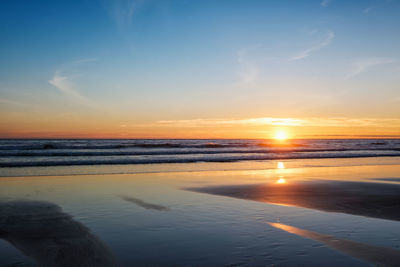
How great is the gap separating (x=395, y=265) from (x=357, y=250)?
60 centimetres

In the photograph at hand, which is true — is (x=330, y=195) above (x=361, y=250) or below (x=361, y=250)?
below

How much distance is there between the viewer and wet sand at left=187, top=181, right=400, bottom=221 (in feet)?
26.3

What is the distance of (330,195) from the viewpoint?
10.0m

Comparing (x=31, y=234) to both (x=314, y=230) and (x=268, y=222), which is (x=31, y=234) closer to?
(x=268, y=222)

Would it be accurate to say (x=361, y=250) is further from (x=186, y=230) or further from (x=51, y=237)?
(x=51, y=237)

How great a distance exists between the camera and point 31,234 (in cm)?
577

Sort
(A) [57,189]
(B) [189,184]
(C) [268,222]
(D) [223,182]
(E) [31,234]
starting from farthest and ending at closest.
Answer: (D) [223,182] → (B) [189,184] → (A) [57,189] → (C) [268,222] → (E) [31,234]

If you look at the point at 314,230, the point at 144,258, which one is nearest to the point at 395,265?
the point at 314,230

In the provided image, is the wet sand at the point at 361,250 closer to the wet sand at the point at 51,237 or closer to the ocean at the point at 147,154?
the wet sand at the point at 51,237

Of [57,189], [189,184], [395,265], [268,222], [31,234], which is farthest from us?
[189,184]


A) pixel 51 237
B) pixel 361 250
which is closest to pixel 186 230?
pixel 51 237

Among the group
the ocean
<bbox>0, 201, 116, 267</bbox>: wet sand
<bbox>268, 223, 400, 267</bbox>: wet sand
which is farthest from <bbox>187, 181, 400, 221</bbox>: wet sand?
the ocean

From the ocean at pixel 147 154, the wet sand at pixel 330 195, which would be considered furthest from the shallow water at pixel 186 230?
the ocean at pixel 147 154

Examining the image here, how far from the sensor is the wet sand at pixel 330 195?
8.02m
